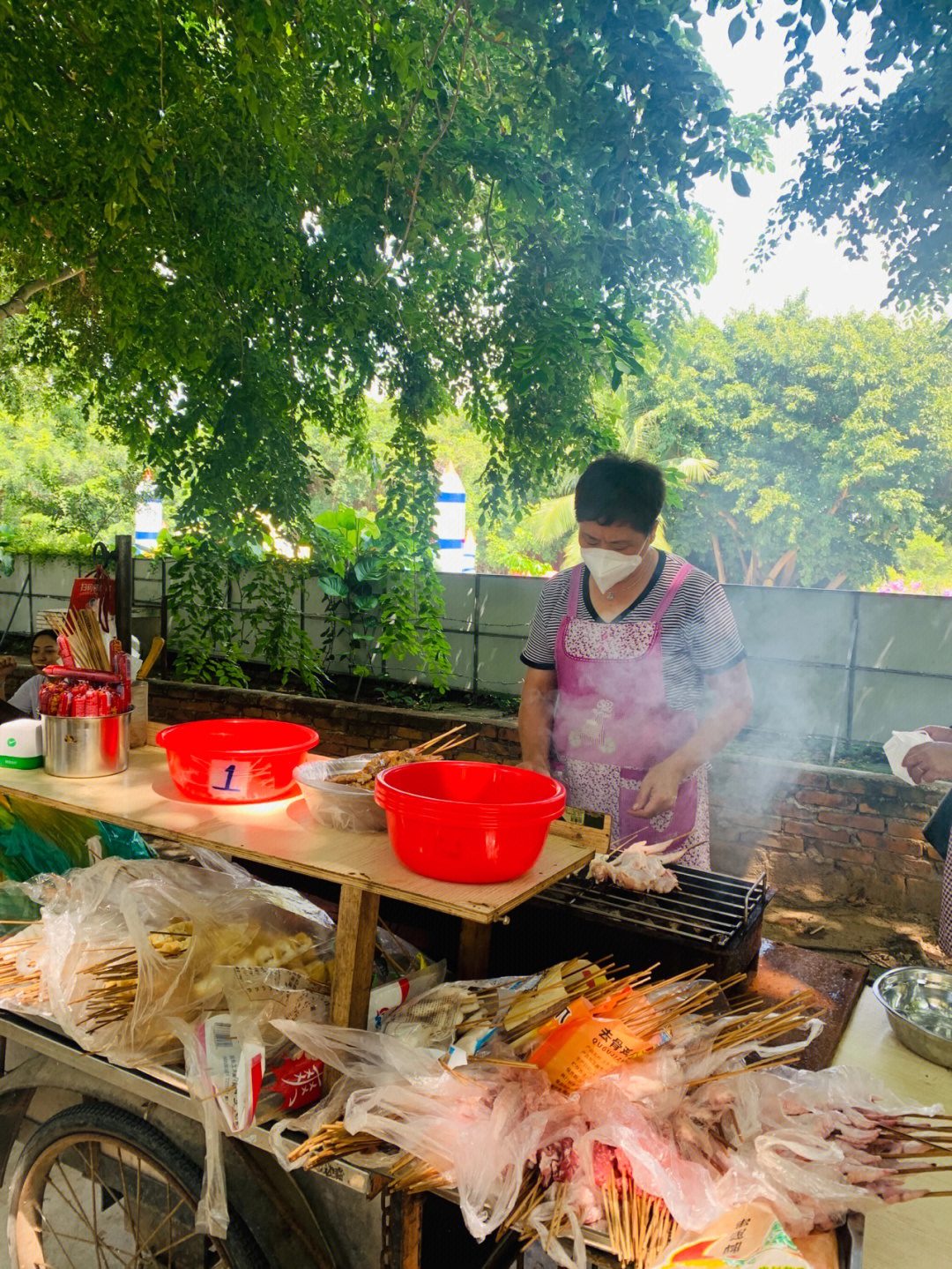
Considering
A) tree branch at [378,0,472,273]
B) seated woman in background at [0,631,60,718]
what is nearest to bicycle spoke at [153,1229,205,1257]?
seated woman in background at [0,631,60,718]

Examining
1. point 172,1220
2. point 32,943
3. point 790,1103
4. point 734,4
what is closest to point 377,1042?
point 790,1103

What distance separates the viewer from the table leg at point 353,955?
1.50 meters

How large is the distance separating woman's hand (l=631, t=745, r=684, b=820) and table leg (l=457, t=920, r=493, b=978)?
0.90 m

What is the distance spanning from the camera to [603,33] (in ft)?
12.5

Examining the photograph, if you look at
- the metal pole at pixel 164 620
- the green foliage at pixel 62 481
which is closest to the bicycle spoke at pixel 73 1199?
the metal pole at pixel 164 620

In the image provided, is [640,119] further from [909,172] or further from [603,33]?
[909,172]

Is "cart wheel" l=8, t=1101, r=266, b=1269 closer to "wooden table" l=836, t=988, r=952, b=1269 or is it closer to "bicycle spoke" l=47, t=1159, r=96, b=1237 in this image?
"bicycle spoke" l=47, t=1159, r=96, b=1237

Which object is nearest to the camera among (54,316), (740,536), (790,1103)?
(790,1103)

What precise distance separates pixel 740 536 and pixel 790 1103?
23255 mm

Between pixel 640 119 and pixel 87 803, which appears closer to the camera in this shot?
pixel 87 803

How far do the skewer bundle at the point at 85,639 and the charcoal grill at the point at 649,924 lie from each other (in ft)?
4.15

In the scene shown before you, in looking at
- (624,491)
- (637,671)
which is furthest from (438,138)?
(637,671)

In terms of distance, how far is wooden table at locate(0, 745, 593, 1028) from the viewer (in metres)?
1.44

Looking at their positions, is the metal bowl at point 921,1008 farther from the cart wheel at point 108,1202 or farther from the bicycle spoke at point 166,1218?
the bicycle spoke at point 166,1218
